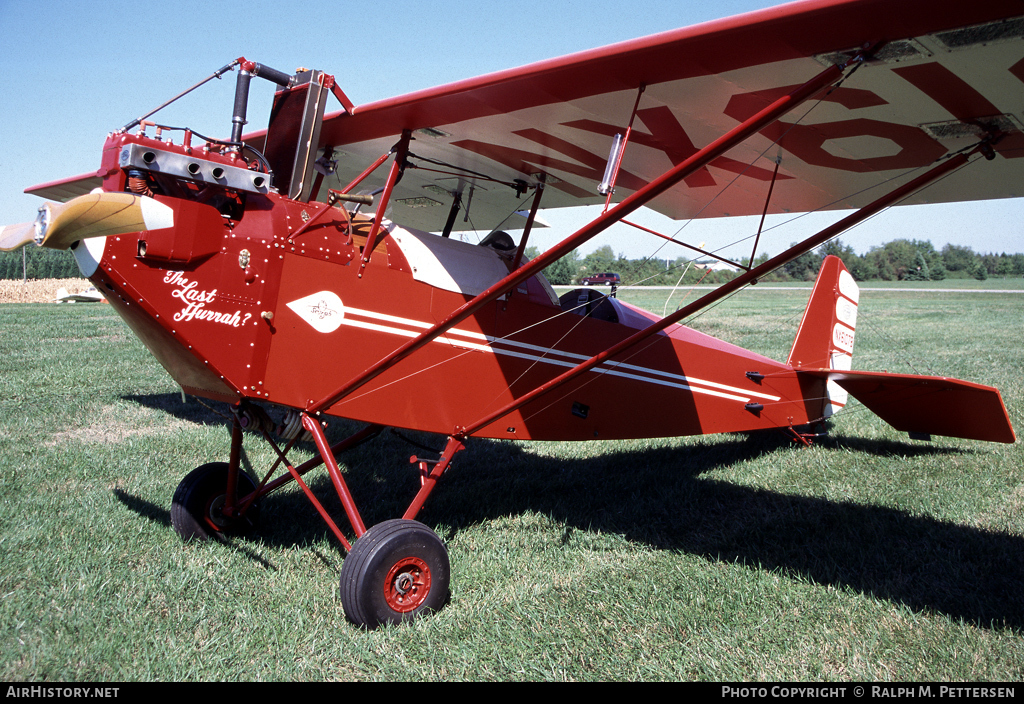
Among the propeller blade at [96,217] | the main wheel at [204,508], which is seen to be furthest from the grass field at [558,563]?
the propeller blade at [96,217]

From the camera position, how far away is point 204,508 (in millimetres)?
4305

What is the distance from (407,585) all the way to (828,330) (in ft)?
17.6

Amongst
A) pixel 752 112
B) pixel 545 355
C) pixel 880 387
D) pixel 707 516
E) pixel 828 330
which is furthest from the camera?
pixel 828 330

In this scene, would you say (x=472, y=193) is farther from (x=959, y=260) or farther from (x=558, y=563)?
(x=959, y=260)

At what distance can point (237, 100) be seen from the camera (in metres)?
3.83

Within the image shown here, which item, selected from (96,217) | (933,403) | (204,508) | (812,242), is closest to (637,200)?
(812,242)

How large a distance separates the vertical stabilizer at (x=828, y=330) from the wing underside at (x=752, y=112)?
6.51 ft

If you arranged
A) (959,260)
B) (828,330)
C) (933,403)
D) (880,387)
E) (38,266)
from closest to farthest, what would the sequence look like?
(933,403) < (880,387) < (828,330) < (38,266) < (959,260)

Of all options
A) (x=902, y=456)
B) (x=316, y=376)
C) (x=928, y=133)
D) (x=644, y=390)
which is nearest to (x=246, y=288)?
(x=316, y=376)

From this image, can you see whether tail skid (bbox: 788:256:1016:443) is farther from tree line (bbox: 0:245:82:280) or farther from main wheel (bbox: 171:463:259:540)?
tree line (bbox: 0:245:82:280)

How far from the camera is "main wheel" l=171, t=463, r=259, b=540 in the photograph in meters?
4.23

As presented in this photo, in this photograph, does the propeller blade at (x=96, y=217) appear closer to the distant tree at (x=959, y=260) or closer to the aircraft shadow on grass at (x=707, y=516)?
the aircraft shadow on grass at (x=707, y=516)
